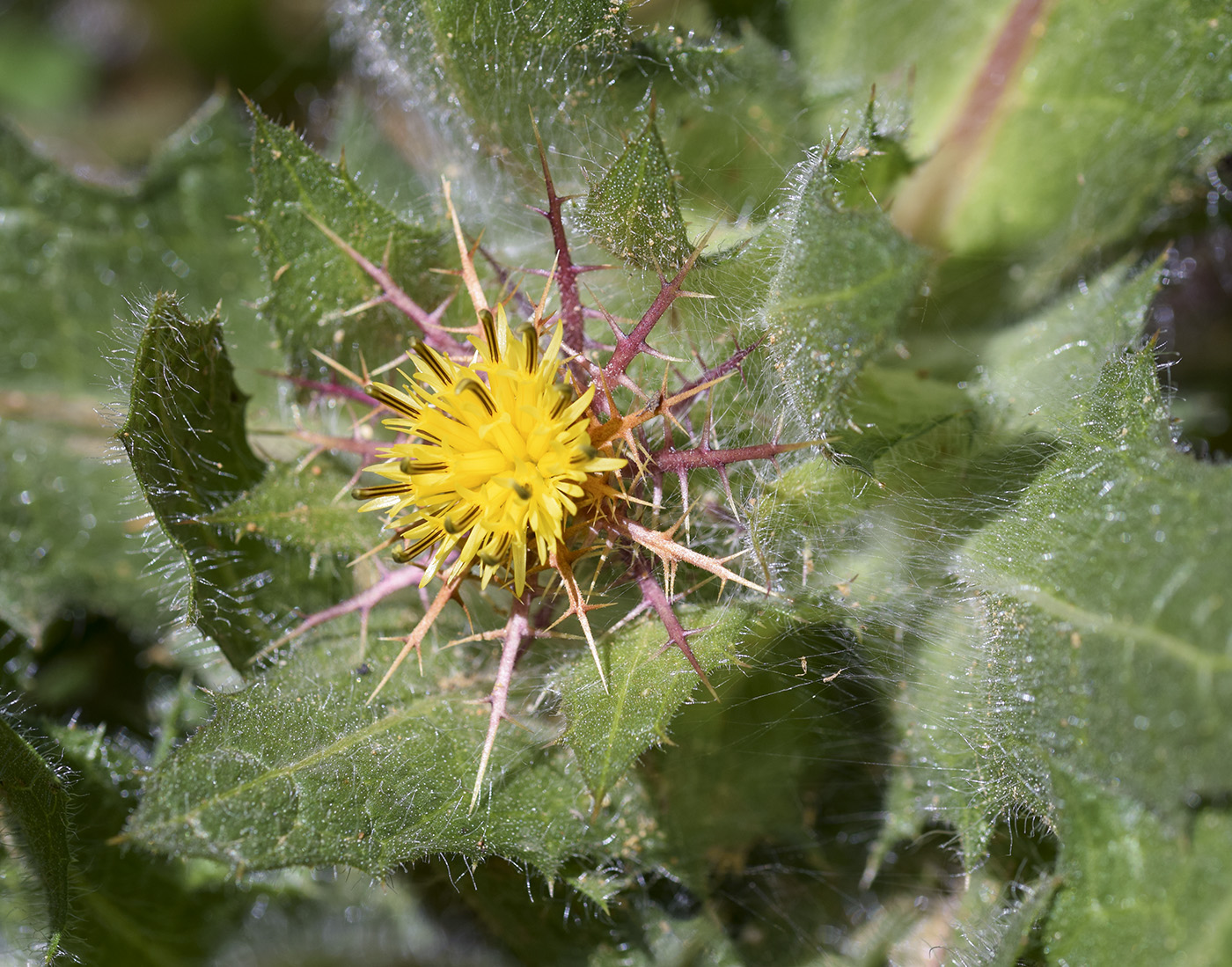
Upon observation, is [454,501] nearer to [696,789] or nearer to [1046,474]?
[696,789]

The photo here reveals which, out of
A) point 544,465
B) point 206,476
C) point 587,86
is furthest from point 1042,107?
point 206,476

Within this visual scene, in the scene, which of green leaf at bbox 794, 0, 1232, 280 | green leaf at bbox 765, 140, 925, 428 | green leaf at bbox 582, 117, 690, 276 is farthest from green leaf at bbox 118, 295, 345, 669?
green leaf at bbox 794, 0, 1232, 280

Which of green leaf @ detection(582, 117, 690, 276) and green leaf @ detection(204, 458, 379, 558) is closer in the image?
green leaf @ detection(582, 117, 690, 276)

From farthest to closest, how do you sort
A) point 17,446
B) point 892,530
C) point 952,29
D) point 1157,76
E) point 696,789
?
point 17,446, point 952,29, point 1157,76, point 696,789, point 892,530

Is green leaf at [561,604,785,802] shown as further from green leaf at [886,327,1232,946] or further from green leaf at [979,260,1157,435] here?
green leaf at [979,260,1157,435]

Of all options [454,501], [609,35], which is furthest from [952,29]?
[454,501]

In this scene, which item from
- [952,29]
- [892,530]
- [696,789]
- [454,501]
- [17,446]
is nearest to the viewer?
[454,501]

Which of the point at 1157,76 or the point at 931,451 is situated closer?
the point at 931,451

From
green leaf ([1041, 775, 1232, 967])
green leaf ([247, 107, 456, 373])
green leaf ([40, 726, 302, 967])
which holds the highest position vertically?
green leaf ([247, 107, 456, 373])
